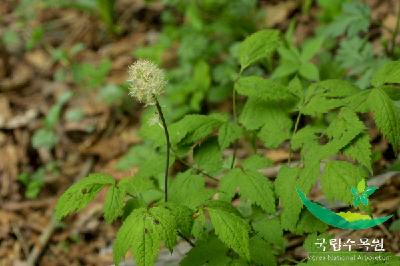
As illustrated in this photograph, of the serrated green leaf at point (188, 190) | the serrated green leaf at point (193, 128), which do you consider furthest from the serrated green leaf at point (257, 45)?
the serrated green leaf at point (188, 190)

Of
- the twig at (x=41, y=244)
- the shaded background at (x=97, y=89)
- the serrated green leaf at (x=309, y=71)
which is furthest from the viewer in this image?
the shaded background at (x=97, y=89)

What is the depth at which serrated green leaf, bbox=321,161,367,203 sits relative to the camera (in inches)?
62.7

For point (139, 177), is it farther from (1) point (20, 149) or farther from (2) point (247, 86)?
(1) point (20, 149)

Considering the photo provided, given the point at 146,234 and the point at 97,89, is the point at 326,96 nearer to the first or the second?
the point at 146,234

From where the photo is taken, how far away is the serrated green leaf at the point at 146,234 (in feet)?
4.77

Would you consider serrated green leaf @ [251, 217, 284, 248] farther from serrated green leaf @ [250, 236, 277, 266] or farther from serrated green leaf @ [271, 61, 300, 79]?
serrated green leaf @ [271, 61, 300, 79]

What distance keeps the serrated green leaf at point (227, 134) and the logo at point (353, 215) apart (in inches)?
14.4

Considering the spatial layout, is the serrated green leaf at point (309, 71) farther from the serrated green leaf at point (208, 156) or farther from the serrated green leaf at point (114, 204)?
the serrated green leaf at point (114, 204)

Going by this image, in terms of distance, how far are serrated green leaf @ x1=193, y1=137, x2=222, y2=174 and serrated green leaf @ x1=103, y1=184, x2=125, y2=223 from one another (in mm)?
424

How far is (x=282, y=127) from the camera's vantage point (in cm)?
201

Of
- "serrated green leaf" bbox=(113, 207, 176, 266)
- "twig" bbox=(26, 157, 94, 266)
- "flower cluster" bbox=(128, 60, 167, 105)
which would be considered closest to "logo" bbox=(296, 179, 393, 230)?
"serrated green leaf" bbox=(113, 207, 176, 266)

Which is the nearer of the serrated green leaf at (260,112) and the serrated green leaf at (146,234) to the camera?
the serrated green leaf at (146,234)

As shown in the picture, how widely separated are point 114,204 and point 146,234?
252 millimetres

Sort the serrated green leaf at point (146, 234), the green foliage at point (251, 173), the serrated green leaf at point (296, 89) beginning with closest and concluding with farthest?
the serrated green leaf at point (146, 234), the green foliage at point (251, 173), the serrated green leaf at point (296, 89)
